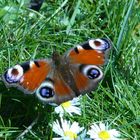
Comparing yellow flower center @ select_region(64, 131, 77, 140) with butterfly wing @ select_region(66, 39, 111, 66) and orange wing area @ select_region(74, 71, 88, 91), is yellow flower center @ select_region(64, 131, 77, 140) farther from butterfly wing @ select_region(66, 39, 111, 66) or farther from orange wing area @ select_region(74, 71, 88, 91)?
butterfly wing @ select_region(66, 39, 111, 66)

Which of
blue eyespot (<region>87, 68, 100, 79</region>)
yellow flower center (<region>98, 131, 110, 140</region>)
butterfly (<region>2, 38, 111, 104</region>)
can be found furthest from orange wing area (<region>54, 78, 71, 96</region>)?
yellow flower center (<region>98, 131, 110, 140</region>)

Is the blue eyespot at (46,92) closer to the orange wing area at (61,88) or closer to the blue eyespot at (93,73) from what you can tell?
the orange wing area at (61,88)

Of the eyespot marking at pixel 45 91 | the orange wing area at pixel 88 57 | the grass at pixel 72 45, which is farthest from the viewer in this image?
the grass at pixel 72 45

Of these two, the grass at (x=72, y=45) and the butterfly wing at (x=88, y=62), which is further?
the grass at (x=72, y=45)

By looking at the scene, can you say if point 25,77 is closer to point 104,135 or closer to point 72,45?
point 104,135

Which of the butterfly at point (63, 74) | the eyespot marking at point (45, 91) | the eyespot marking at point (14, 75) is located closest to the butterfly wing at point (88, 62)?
the butterfly at point (63, 74)

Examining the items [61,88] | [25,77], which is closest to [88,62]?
[61,88]

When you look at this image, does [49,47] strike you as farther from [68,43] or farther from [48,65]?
[48,65]

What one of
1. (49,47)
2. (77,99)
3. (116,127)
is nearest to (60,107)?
(77,99)
